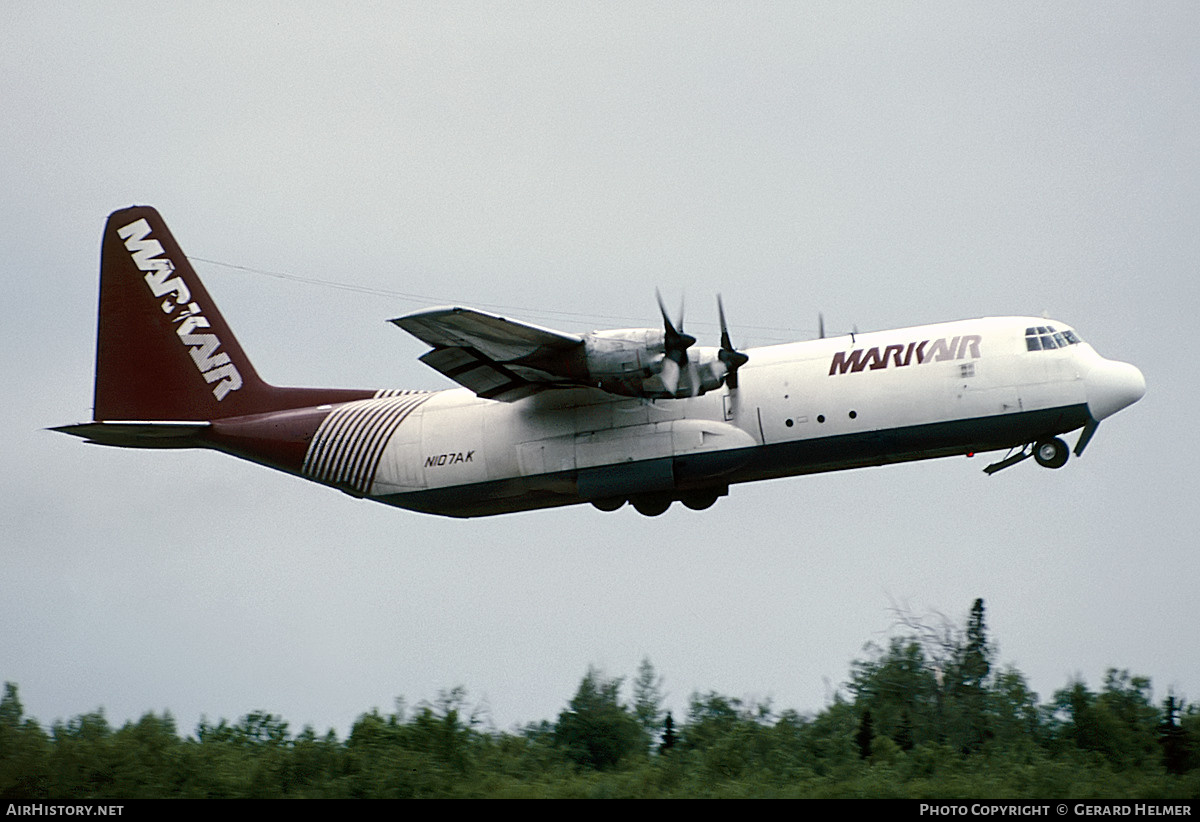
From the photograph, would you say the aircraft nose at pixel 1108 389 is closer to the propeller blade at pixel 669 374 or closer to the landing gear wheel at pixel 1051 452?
the landing gear wheel at pixel 1051 452

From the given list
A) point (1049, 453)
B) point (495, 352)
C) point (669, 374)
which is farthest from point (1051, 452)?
point (495, 352)

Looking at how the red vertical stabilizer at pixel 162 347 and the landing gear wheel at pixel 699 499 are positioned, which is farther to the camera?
the red vertical stabilizer at pixel 162 347

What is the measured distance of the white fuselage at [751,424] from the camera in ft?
66.3

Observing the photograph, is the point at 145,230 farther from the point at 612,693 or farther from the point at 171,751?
the point at 612,693

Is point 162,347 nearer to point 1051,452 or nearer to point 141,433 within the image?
point 141,433

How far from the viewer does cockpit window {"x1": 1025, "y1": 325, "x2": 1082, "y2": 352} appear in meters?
20.3

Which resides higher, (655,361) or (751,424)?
(655,361)

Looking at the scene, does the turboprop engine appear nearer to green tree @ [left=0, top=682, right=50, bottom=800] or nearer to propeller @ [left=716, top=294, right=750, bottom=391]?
propeller @ [left=716, top=294, right=750, bottom=391]

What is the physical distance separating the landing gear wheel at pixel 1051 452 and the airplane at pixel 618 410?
0.11 ft

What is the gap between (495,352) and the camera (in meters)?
20.3

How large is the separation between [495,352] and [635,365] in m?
1.98

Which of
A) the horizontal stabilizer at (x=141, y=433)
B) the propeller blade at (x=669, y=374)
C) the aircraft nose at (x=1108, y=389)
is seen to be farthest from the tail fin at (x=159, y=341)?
the aircraft nose at (x=1108, y=389)
